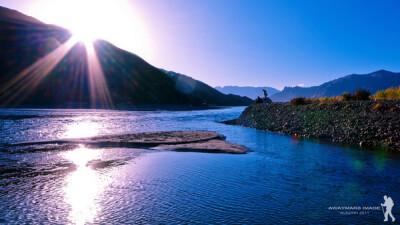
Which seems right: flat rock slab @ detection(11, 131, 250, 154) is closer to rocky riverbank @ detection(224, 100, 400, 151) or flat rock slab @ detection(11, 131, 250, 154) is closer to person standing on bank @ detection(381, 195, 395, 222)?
person standing on bank @ detection(381, 195, 395, 222)

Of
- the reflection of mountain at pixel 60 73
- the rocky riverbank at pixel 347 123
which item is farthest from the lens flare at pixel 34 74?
the rocky riverbank at pixel 347 123

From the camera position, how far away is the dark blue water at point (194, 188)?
6.21m

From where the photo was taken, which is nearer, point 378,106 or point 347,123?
point 378,106

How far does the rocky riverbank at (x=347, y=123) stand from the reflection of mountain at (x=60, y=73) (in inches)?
3690

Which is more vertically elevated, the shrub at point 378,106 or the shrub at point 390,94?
the shrub at point 390,94

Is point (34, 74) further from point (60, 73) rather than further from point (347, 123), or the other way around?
point (347, 123)

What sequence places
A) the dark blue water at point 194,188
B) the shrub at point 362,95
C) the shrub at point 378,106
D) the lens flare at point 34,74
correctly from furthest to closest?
1. the lens flare at point 34,74
2. the shrub at point 362,95
3. the shrub at point 378,106
4. the dark blue water at point 194,188

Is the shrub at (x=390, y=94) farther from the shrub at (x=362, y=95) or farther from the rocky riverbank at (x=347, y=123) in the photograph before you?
the rocky riverbank at (x=347, y=123)

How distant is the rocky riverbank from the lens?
1684 cm

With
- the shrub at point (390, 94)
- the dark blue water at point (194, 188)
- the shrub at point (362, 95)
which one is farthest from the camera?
the shrub at point (362, 95)

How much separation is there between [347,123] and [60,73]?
437 ft

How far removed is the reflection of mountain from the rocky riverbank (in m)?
93.7

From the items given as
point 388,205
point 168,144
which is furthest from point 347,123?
point 388,205

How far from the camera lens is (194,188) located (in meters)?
8.30
